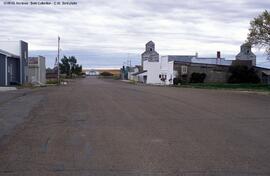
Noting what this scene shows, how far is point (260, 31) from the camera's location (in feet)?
185

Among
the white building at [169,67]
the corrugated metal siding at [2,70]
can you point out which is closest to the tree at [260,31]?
the corrugated metal siding at [2,70]

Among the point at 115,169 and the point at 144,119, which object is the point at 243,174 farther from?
the point at 144,119

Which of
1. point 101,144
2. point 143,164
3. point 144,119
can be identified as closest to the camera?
point 143,164

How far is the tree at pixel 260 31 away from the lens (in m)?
56.4

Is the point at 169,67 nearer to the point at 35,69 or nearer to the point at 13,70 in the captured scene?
the point at 35,69

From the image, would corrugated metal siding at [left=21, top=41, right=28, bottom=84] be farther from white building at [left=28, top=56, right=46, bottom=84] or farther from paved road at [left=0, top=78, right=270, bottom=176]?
paved road at [left=0, top=78, right=270, bottom=176]

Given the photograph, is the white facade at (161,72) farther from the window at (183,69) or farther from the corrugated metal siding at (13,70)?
the corrugated metal siding at (13,70)

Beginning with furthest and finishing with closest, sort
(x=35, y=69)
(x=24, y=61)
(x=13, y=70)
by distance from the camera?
(x=35, y=69) < (x=24, y=61) < (x=13, y=70)

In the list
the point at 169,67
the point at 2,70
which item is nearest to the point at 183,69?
the point at 169,67

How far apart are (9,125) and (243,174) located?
9776 mm

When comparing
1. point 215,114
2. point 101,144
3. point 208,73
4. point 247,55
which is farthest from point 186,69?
point 101,144

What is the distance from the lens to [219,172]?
8883 millimetres

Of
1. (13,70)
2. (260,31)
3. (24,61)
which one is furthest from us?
(24,61)

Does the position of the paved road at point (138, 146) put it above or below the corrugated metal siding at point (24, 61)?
below
